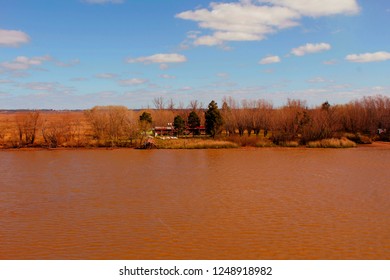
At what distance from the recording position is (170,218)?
10039mm

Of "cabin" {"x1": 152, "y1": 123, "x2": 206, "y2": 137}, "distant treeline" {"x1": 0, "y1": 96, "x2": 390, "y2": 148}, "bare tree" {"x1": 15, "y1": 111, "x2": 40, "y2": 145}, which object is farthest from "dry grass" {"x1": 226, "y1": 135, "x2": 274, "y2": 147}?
"bare tree" {"x1": 15, "y1": 111, "x2": 40, "y2": 145}

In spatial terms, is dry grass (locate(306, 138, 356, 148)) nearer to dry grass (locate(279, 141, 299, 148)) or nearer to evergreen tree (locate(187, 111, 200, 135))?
dry grass (locate(279, 141, 299, 148))

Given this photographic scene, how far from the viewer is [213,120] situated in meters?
34.4

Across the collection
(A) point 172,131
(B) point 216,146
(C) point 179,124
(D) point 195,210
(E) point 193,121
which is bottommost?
(D) point 195,210

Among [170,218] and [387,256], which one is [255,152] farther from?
[387,256]

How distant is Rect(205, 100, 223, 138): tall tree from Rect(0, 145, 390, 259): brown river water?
14.4 metres

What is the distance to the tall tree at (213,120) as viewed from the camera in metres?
34.3

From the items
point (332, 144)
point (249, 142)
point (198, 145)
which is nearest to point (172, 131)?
point (198, 145)

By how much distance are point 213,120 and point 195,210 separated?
24.0 metres

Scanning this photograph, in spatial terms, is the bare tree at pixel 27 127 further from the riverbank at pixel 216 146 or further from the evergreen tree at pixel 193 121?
the evergreen tree at pixel 193 121

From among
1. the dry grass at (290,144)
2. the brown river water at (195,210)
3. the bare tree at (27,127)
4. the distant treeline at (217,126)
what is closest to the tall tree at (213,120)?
the distant treeline at (217,126)

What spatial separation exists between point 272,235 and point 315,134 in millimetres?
23039

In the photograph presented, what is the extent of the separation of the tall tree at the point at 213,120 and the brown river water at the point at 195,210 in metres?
14.4

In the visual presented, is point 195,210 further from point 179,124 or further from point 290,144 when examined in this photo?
point 179,124
